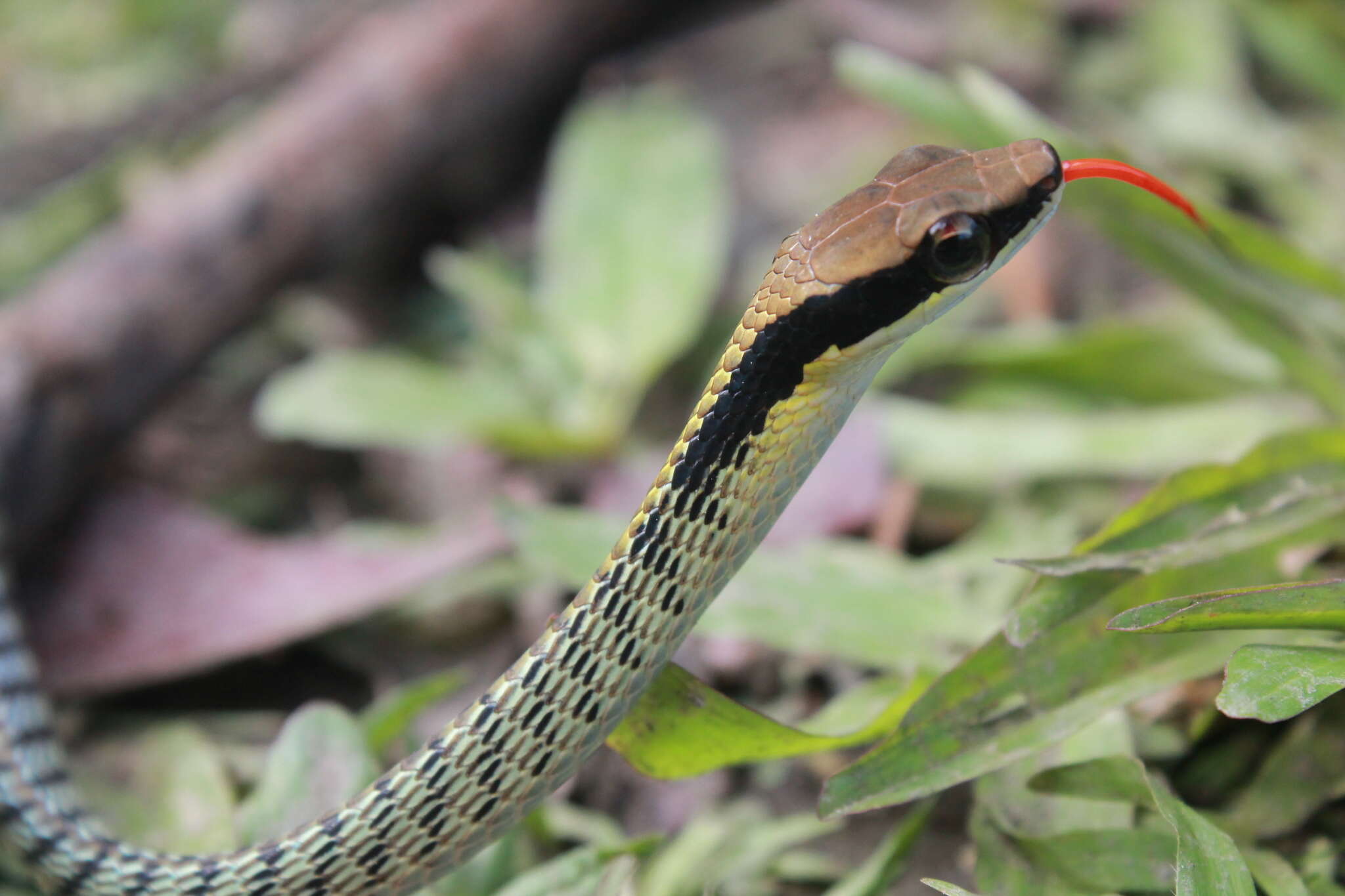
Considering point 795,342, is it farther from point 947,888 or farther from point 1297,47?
point 1297,47

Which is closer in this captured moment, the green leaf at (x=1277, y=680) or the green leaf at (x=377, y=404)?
the green leaf at (x=1277, y=680)

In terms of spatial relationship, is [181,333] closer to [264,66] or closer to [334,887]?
[264,66]

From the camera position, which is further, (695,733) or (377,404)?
(377,404)

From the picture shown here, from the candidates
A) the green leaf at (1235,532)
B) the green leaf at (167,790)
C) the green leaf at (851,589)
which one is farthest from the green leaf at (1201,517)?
the green leaf at (167,790)

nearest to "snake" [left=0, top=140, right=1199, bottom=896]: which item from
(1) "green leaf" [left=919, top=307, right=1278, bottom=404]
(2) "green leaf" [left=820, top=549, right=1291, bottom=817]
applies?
(2) "green leaf" [left=820, top=549, right=1291, bottom=817]

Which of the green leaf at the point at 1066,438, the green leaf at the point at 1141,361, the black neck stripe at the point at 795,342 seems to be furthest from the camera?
the green leaf at the point at 1141,361

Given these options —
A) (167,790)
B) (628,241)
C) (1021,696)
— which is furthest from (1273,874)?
(628,241)

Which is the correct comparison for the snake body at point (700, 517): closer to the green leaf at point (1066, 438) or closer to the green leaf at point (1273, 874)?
the green leaf at point (1273, 874)
